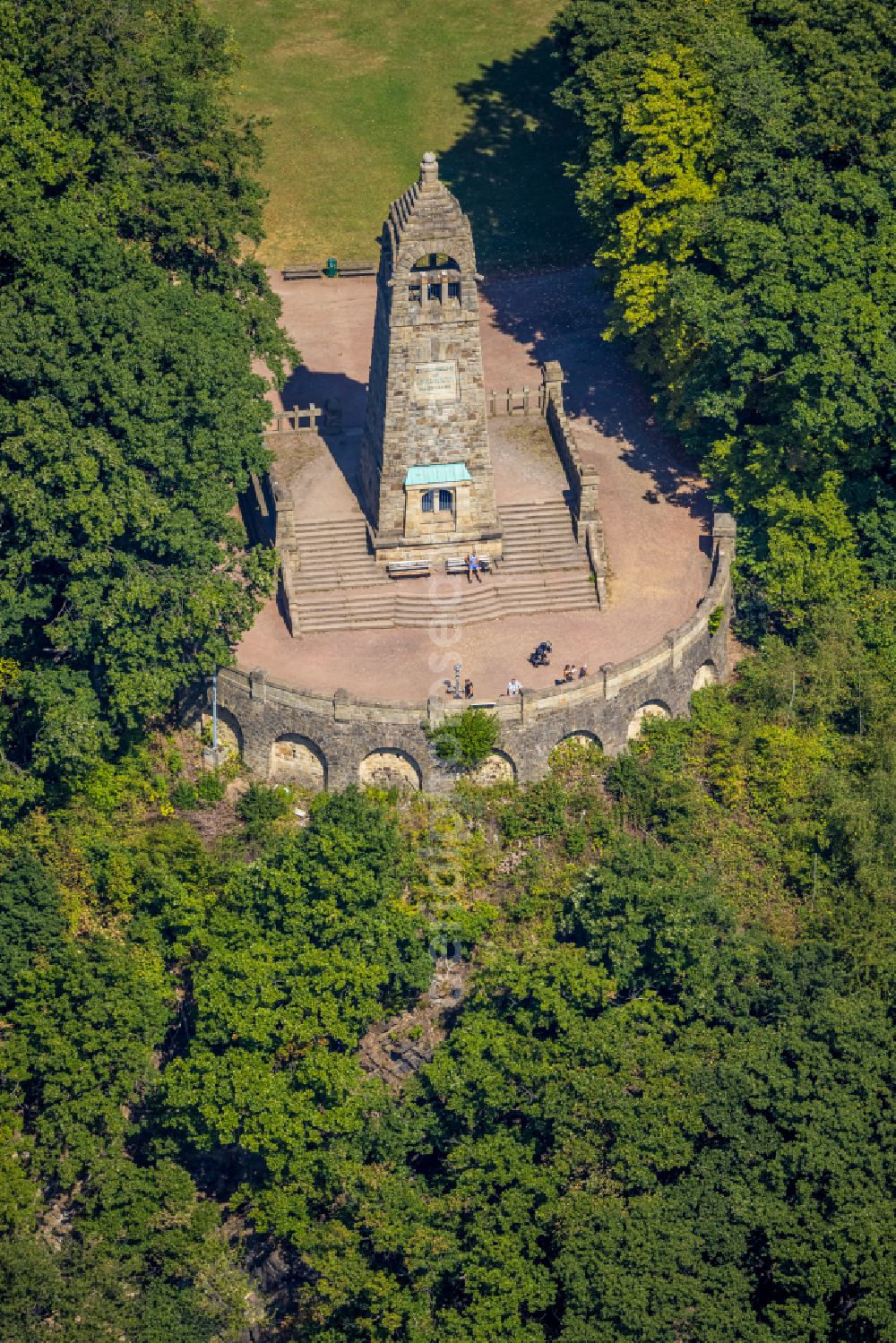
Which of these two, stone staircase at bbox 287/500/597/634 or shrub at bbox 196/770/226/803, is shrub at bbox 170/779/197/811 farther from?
stone staircase at bbox 287/500/597/634

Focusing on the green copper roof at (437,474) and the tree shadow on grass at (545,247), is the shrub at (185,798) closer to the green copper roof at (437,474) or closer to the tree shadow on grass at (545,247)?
the green copper roof at (437,474)

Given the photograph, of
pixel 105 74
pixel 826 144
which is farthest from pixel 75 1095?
pixel 826 144

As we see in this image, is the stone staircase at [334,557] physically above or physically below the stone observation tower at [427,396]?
below

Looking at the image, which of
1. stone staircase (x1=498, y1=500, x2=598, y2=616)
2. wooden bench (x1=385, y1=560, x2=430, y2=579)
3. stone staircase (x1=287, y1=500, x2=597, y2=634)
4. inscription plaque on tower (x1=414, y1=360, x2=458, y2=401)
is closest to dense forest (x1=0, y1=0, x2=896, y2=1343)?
stone staircase (x1=287, y1=500, x2=597, y2=634)

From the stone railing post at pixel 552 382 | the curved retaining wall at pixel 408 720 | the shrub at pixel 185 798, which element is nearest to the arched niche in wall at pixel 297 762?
the curved retaining wall at pixel 408 720

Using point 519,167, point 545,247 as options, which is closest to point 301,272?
point 545,247

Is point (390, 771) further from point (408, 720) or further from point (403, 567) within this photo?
point (403, 567)
